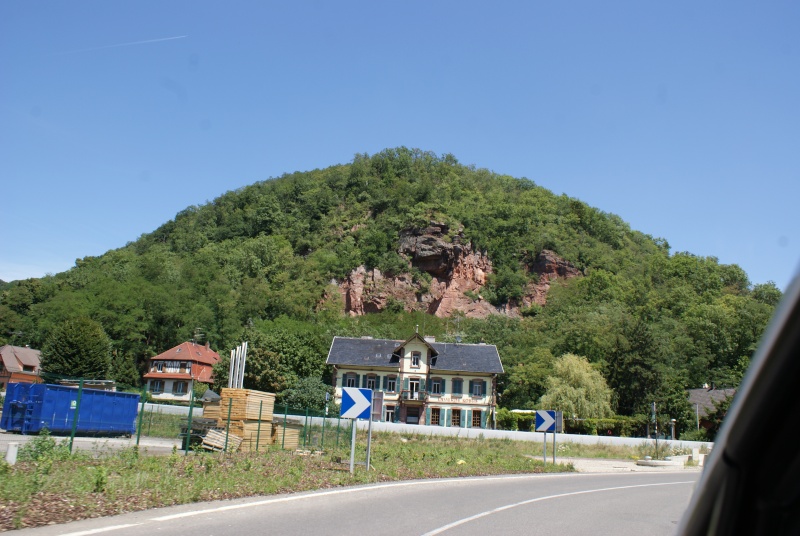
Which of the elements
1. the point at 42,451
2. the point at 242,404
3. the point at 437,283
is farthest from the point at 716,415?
the point at 437,283

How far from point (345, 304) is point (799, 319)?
112343 mm

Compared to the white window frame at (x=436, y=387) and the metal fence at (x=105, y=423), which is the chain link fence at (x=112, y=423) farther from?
the white window frame at (x=436, y=387)

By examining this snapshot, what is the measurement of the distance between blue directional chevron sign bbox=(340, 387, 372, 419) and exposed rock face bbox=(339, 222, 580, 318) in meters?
92.9

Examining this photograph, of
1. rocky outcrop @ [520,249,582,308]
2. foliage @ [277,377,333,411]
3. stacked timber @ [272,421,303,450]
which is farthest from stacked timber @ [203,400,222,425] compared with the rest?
rocky outcrop @ [520,249,582,308]

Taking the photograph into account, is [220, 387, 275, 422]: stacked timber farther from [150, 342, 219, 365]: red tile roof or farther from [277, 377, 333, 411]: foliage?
[150, 342, 219, 365]: red tile roof

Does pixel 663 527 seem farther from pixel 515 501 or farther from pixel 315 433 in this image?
pixel 315 433

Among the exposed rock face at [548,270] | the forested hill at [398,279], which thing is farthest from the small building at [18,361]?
the exposed rock face at [548,270]

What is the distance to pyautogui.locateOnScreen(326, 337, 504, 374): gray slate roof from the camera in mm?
65312

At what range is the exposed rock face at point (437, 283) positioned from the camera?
113m

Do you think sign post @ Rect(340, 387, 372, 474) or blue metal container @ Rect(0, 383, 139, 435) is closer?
sign post @ Rect(340, 387, 372, 474)

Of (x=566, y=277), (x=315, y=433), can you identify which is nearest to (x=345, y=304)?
(x=566, y=277)

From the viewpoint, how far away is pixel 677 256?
394ft

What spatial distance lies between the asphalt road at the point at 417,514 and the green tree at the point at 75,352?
56.5m

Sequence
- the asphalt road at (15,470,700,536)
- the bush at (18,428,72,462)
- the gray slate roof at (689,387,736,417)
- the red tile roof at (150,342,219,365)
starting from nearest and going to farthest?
1. the asphalt road at (15,470,700,536)
2. the bush at (18,428,72,462)
3. the gray slate roof at (689,387,736,417)
4. the red tile roof at (150,342,219,365)
